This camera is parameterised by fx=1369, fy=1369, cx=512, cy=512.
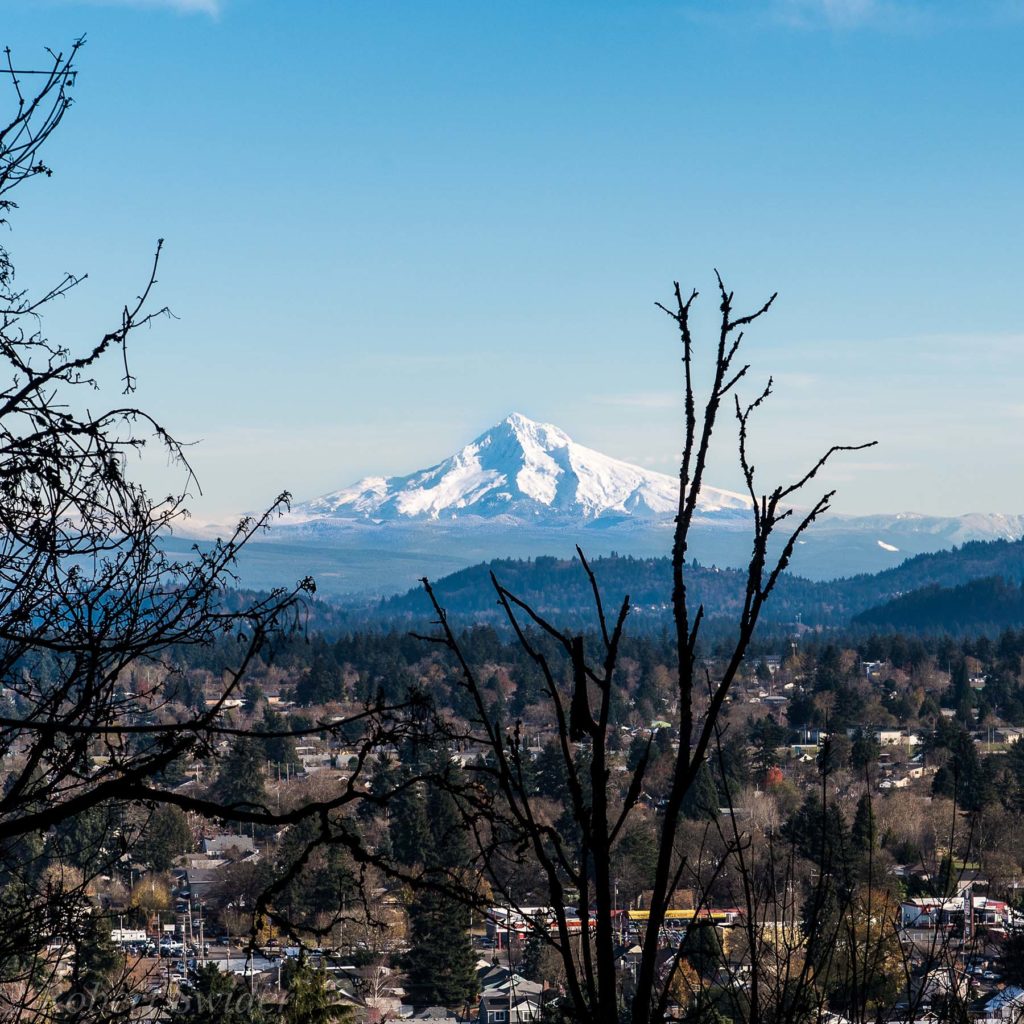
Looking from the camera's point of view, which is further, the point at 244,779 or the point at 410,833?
the point at 244,779

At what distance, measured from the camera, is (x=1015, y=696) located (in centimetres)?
5966

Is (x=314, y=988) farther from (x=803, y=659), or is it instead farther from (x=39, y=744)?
(x=803, y=659)

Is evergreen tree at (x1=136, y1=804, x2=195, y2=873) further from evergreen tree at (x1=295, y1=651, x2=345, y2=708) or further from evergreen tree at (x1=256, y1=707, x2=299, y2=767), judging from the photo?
evergreen tree at (x1=295, y1=651, x2=345, y2=708)

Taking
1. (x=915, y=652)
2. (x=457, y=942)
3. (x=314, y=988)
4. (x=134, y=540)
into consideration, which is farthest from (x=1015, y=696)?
(x=134, y=540)

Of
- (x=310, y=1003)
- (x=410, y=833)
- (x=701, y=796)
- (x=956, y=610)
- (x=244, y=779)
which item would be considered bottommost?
(x=244, y=779)

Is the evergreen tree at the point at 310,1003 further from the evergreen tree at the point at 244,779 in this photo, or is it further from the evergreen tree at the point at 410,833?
the evergreen tree at the point at 244,779

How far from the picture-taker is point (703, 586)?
162 meters

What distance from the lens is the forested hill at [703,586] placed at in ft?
533

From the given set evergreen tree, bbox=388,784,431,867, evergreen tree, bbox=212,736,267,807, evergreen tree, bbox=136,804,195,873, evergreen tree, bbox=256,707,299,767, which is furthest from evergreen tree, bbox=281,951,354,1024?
evergreen tree, bbox=256,707,299,767

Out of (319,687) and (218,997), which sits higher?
(218,997)

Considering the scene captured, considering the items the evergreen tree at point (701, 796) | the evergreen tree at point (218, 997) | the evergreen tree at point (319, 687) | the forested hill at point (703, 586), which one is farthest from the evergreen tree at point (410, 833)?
the forested hill at point (703, 586)

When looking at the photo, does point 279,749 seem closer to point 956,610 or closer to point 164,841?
point 164,841

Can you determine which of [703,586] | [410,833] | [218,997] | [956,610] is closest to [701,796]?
[410,833]

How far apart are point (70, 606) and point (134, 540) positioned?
0.18 meters
